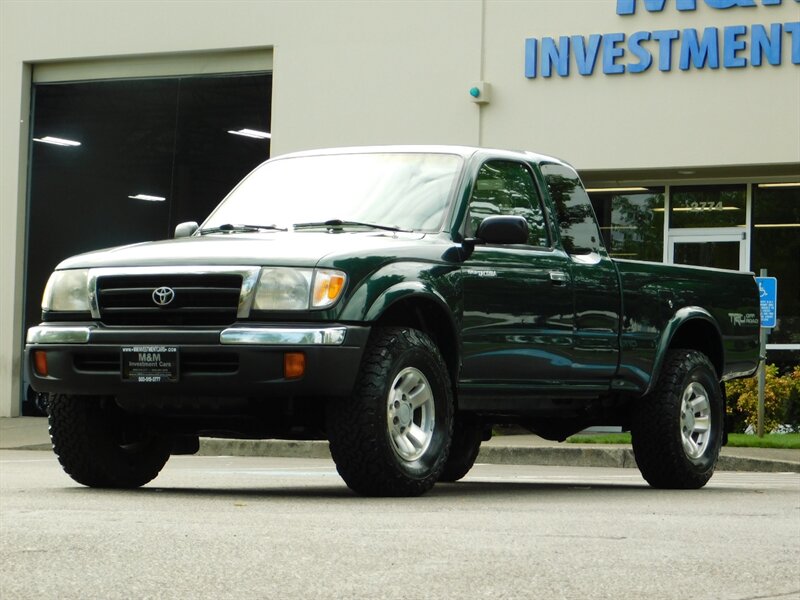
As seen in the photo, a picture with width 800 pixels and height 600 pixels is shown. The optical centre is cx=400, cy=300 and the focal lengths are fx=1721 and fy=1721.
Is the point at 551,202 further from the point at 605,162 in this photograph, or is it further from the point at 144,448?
the point at 605,162

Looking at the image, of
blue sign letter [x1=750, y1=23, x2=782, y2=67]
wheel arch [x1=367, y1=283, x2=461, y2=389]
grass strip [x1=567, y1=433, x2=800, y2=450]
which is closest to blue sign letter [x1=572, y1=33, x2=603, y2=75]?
blue sign letter [x1=750, y1=23, x2=782, y2=67]

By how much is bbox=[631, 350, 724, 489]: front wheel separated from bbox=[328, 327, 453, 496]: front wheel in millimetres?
2178

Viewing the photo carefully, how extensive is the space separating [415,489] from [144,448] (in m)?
1.74

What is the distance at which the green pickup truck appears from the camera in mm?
8250

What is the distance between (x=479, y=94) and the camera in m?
21.0

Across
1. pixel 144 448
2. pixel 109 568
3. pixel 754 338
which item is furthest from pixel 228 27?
pixel 109 568

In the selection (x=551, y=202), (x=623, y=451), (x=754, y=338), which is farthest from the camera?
(x=623, y=451)

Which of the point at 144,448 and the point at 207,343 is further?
the point at 144,448

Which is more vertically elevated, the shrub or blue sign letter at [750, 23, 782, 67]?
blue sign letter at [750, 23, 782, 67]

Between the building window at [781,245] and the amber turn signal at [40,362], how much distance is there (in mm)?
13670

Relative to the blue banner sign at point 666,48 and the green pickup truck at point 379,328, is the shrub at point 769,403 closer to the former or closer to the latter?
the blue banner sign at point 666,48

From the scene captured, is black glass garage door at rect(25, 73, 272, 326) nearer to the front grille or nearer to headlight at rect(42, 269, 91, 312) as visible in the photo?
headlight at rect(42, 269, 91, 312)

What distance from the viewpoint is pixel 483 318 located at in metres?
9.20

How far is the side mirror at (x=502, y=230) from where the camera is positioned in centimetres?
901
